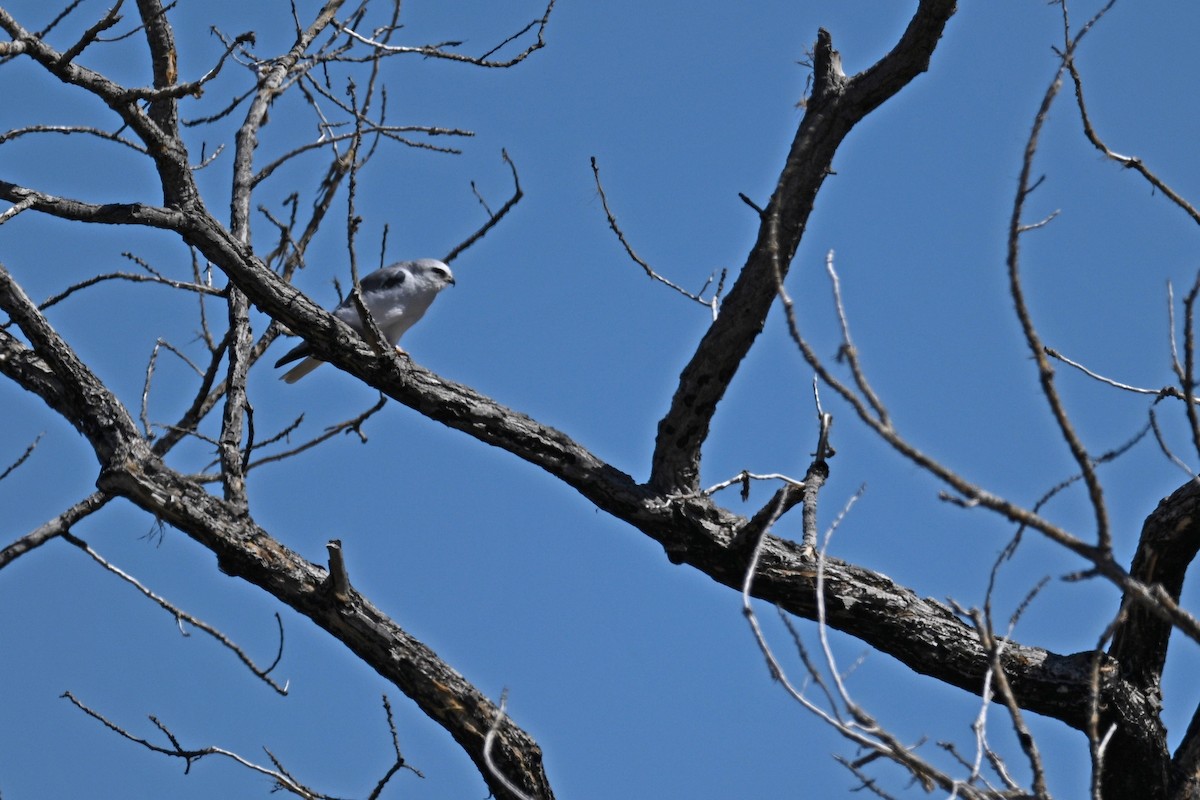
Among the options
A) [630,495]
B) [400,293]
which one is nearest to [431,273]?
[400,293]

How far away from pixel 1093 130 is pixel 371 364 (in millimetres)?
2157

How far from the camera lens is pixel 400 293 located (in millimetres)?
7059

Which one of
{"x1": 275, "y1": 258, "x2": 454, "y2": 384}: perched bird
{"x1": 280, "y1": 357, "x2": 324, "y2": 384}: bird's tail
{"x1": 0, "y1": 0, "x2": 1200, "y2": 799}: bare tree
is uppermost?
{"x1": 275, "y1": 258, "x2": 454, "y2": 384}: perched bird

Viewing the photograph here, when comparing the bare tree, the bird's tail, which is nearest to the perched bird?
the bird's tail

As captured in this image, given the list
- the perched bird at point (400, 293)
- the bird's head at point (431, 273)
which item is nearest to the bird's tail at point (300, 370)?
the perched bird at point (400, 293)

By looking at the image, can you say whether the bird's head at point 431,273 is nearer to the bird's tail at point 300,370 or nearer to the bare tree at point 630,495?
the bird's tail at point 300,370

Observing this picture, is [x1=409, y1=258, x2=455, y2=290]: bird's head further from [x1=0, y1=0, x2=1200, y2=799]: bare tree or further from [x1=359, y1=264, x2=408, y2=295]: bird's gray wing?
[x1=0, y1=0, x2=1200, y2=799]: bare tree

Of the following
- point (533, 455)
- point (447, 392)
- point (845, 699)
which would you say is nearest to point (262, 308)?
point (447, 392)

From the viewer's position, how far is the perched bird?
22.9 ft

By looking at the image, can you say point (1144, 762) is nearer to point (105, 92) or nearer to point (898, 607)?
point (898, 607)

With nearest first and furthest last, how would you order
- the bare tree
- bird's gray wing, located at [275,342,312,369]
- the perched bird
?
the bare tree < bird's gray wing, located at [275,342,312,369] < the perched bird

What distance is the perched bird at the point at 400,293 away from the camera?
696 centimetres

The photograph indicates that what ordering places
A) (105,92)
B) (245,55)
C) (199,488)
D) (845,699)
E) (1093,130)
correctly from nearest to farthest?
(845,699) → (1093,130) → (199,488) → (105,92) → (245,55)

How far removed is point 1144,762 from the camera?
12.2 feet
